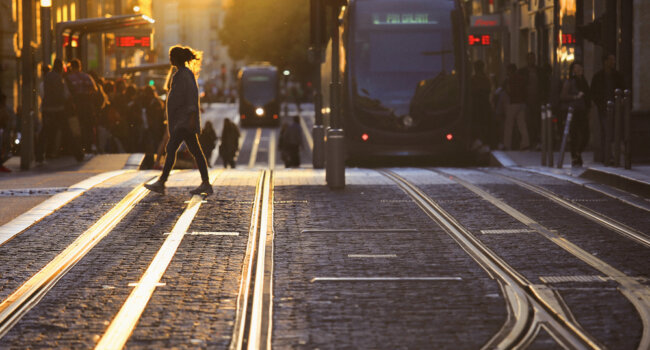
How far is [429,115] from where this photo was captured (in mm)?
23859

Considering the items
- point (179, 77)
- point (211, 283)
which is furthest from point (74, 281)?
point (179, 77)

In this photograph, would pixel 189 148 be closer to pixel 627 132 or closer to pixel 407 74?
pixel 627 132

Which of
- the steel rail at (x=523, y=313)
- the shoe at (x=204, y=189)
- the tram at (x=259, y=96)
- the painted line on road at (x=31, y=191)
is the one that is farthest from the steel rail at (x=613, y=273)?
the tram at (x=259, y=96)

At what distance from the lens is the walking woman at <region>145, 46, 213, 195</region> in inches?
543

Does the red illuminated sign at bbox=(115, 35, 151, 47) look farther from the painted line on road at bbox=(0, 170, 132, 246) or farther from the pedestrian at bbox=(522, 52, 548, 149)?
the painted line on road at bbox=(0, 170, 132, 246)

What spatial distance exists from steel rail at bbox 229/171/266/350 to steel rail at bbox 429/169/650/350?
6.46 feet

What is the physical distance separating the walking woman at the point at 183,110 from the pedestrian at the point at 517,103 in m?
11.8

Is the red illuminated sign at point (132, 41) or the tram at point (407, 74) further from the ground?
the red illuminated sign at point (132, 41)

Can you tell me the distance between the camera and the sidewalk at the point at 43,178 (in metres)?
13.3

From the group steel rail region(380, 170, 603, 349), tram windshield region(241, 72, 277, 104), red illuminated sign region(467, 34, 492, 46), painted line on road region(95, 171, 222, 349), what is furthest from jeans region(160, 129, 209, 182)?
tram windshield region(241, 72, 277, 104)

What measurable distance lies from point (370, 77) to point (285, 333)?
684 inches

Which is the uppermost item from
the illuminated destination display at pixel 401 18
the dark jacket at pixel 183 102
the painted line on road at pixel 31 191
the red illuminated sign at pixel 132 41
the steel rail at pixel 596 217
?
the red illuminated sign at pixel 132 41

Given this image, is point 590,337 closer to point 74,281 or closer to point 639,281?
point 639,281

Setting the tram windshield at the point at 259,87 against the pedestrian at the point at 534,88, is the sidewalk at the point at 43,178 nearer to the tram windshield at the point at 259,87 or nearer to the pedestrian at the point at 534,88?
the pedestrian at the point at 534,88
